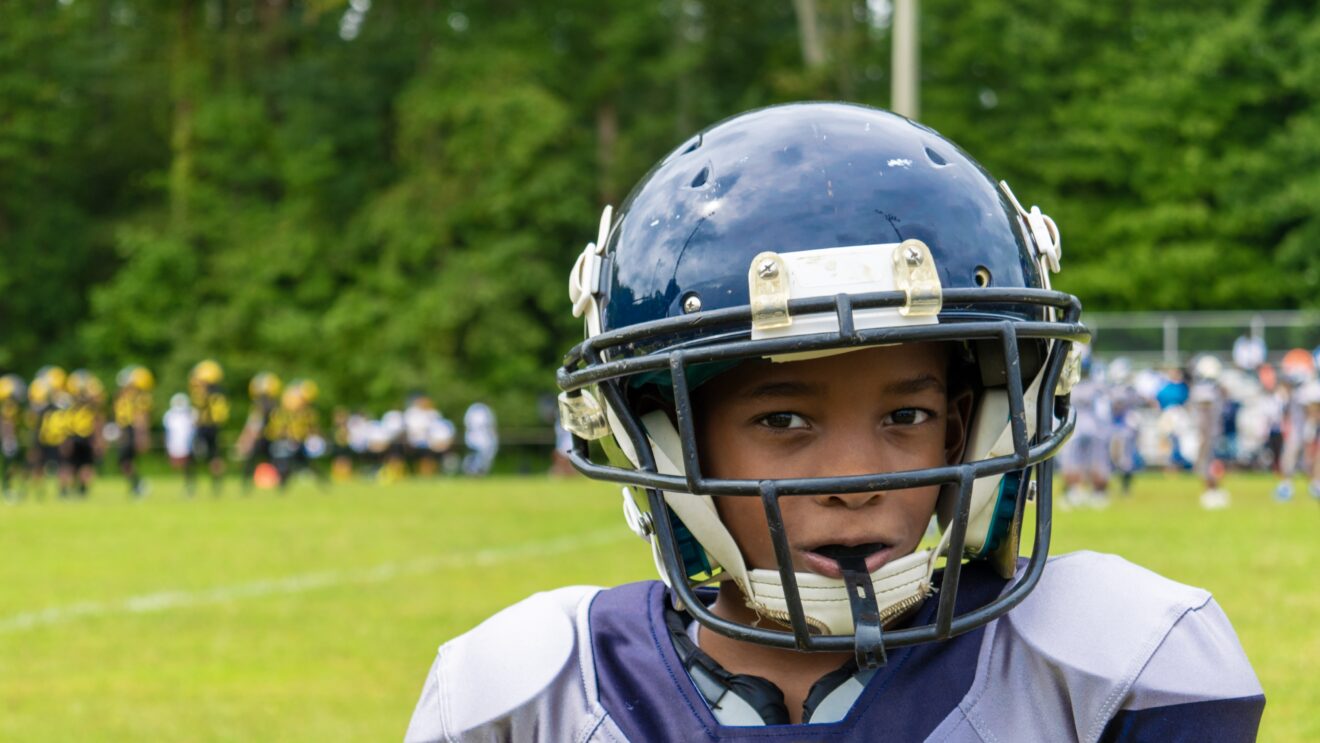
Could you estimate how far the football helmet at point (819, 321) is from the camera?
6.12 feet

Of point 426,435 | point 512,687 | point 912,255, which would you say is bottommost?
point 426,435

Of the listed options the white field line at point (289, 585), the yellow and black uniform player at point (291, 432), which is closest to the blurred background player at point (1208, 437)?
the white field line at point (289, 585)

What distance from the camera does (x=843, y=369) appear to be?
78.2 inches

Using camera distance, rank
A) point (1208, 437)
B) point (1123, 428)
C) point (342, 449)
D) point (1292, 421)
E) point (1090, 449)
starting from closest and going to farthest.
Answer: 1. point (1090, 449)
2. point (1292, 421)
3. point (1208, 437)
4. point (1123, 428)
5. point (342, 449)

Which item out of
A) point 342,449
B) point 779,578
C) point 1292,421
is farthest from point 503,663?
point 342,449

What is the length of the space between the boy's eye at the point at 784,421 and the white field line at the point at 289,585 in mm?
6517

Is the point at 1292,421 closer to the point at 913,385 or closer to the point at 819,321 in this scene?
the point at 913,385

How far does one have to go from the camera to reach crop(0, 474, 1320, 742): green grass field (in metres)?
5.53

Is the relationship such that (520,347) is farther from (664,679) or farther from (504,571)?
(664,679)

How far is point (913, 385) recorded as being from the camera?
2029 millimetres

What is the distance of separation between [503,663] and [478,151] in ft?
101

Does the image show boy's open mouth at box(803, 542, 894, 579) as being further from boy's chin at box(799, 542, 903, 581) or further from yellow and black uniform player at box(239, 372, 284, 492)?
yellow and black uniform player at box(239, 372, 284, 492)

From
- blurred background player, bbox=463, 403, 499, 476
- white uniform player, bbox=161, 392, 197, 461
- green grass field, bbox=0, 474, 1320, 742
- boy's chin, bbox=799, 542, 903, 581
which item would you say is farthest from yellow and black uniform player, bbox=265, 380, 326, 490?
boy's chin, bbox=799, 542, 903, 581

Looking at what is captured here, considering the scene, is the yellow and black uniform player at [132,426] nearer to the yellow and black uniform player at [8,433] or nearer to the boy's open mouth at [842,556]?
the yellow and black uniform player at [8,433]
